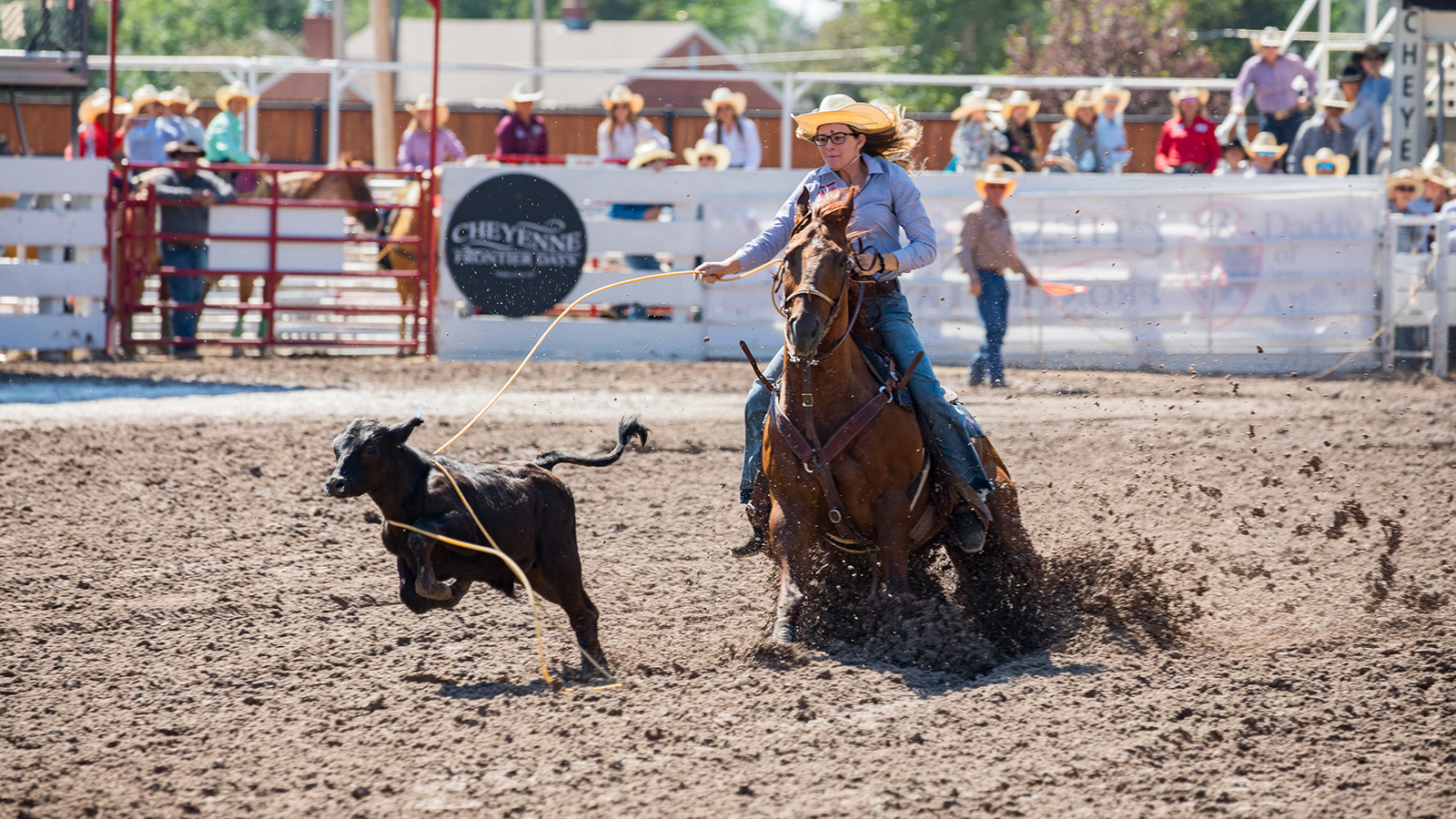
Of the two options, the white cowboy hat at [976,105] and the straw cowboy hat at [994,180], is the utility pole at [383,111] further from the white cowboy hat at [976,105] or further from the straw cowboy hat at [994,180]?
the straw cowboy hat at [994,180]

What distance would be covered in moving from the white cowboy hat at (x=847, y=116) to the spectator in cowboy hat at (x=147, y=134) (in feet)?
34.5

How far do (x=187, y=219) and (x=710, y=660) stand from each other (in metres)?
10.3

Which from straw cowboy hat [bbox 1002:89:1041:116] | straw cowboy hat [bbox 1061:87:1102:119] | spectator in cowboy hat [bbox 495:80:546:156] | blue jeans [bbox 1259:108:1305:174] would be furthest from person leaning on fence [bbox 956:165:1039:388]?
spectator in cowboy hat [bbox 495:80:546:156]

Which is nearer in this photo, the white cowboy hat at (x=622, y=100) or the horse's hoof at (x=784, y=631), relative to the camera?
the horse's hoof at (x=784, y=631)

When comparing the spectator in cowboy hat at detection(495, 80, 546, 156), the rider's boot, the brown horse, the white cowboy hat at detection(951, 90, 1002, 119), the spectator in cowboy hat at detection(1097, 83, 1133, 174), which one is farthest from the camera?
the spectator in cowboy hat at detection(495, 80, 546, 156)

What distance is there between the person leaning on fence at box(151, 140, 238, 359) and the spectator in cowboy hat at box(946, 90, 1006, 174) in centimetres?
696

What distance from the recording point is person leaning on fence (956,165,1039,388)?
1229cm

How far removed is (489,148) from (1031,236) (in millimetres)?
11282

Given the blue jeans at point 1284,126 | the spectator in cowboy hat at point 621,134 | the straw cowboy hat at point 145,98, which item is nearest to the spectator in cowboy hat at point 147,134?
the straw cowboy hat at point 145,98

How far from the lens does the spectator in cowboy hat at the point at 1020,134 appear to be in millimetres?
14188

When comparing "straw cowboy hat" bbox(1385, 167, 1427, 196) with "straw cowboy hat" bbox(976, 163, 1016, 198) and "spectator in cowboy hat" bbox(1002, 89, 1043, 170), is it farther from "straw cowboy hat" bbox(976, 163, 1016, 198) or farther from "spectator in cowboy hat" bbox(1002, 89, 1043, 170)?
"straw cowboy hat" bbox(976, 163, 1016, 198)

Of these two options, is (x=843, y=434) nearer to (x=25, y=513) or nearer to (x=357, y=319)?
(x=25, y=513)

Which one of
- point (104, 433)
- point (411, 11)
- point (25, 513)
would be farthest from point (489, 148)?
point (411, 11)

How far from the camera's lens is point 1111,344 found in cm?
1317
